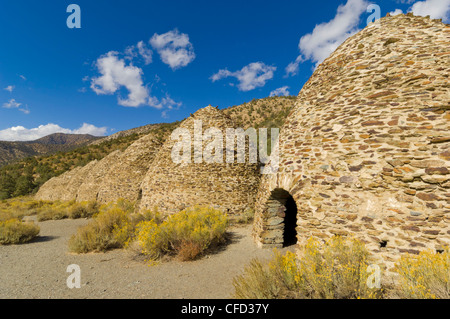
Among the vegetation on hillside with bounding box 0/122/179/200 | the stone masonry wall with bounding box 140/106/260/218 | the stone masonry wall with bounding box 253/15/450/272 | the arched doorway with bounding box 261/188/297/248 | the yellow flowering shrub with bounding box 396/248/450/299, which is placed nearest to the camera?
the yellow flowering shrub with bounding box 396/248/450/299

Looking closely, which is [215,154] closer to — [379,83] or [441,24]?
[379,83]

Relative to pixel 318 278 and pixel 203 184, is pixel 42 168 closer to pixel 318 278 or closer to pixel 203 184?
pixel 203 184

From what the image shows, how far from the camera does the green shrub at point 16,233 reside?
7.50 meters

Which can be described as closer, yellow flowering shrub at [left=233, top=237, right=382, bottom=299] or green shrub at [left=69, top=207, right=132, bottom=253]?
yellow flowering shrub at [left=233, top=237, right=382, bottom=299]

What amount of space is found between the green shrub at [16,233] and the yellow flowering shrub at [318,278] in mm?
8941

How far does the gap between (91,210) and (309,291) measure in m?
14.3

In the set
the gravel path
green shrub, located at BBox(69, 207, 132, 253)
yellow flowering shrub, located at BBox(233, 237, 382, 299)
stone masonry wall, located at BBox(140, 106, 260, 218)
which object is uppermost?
stone masonry wall, located at BBox(140, 106, 260, 218)

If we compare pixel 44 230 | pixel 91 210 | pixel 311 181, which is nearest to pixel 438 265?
pixel 311 181

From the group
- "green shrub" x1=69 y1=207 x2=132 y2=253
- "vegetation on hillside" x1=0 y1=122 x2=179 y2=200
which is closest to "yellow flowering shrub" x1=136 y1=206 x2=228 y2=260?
"green shrub" x1=69 y1=207 x2=132 y2=253

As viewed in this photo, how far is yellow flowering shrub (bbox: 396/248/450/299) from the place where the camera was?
266 cm

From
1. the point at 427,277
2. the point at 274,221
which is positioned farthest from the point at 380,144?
the point at 274,221

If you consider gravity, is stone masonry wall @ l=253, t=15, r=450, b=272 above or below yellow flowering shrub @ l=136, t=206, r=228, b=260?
above

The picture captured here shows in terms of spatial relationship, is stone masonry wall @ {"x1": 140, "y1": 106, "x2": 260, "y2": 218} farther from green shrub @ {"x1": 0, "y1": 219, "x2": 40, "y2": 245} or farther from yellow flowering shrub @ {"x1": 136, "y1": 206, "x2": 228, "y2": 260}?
green shrub @ {"x1": 0, "y1": 219, "x2": 40, "y2": 245}

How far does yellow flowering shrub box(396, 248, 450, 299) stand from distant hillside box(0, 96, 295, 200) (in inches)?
800
